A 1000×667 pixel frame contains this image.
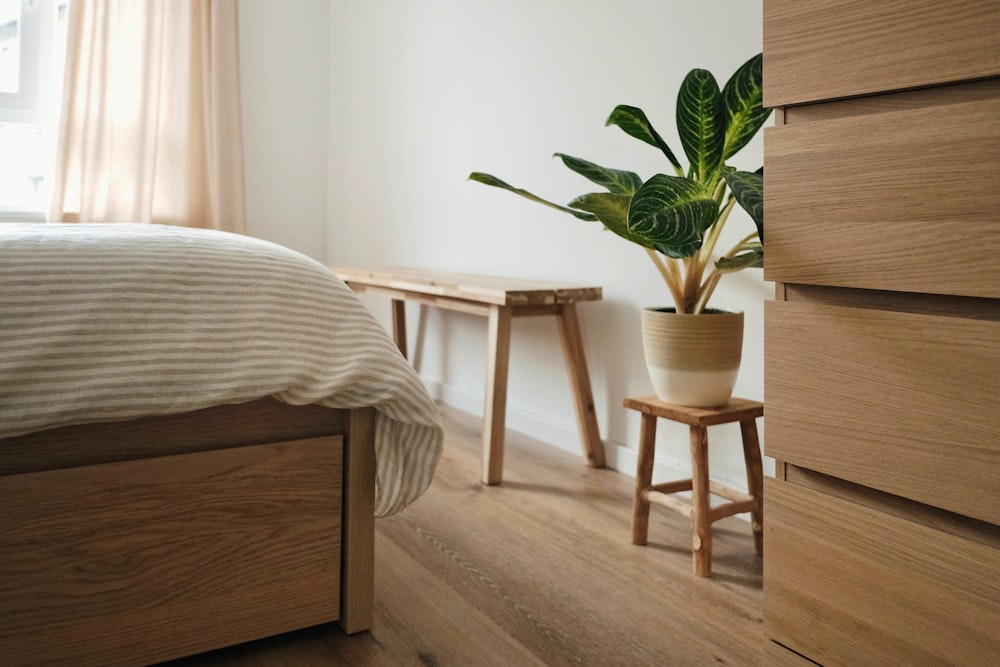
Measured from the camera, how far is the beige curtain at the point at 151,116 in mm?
3088

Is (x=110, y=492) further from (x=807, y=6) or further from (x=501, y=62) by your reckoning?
(x=501, y=62)

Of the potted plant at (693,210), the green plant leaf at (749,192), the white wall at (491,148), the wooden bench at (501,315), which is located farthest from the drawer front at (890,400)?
the wooden bench at (501,315)

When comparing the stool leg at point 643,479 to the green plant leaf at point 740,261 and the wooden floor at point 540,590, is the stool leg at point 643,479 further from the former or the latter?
the green plant leaf at point 740,261

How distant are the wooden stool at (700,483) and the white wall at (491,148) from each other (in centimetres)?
23

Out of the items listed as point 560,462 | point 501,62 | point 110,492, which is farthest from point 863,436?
point 501,62

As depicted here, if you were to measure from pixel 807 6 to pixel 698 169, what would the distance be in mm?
583

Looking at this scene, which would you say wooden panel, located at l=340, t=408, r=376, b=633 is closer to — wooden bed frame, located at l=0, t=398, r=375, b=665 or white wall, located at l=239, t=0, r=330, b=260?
wooden bed frame, located at l=0, t=398, r=375, b=665

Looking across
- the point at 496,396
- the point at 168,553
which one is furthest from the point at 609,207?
the point at 168,553

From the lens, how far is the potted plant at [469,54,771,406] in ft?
3.97

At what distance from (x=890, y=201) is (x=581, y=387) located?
1.37 meters

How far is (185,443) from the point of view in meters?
1.08

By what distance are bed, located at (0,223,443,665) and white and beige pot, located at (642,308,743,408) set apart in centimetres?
57

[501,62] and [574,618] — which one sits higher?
[501,62]

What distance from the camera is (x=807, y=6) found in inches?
35.4
